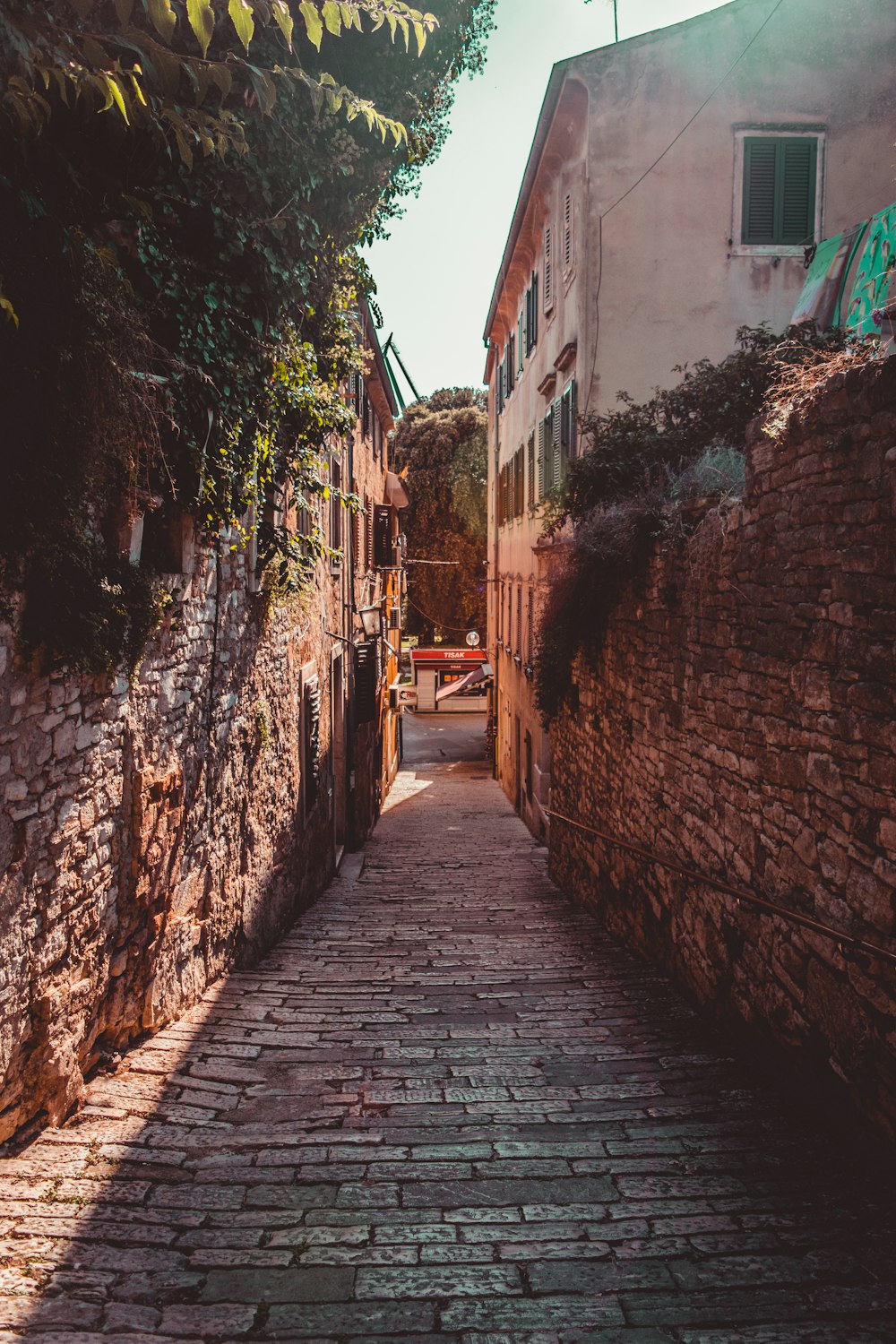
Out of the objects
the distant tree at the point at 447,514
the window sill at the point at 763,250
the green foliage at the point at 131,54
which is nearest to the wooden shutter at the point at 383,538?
the window sill at the point at 763,250

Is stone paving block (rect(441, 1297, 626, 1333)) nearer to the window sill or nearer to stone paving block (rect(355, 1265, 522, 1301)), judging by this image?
stone paving block (rect(355, 1265, 522, 1301))

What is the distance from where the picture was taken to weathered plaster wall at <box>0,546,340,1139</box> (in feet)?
12.3

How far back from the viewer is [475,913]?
380 inches

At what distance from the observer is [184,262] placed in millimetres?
5434

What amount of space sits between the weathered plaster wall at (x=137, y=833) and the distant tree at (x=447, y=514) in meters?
28.7

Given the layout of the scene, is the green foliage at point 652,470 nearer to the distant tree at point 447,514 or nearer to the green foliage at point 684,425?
the green foliage at point 684,425

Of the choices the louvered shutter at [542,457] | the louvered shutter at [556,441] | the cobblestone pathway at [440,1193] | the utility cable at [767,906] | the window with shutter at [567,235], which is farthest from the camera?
the louvered shutter at [542,457]

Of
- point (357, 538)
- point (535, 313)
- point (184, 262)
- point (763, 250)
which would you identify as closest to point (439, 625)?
point (357, 538)

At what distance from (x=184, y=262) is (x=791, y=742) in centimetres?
429

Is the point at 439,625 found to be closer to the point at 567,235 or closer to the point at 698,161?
the point at 567,235

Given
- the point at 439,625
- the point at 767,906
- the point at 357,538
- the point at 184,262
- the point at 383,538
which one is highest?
the point at 184,262

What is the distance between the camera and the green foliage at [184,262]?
12.1 ft

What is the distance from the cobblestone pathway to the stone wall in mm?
497

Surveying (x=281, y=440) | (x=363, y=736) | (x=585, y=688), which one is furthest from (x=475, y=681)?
(x=281, y=440)
